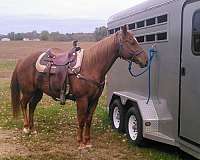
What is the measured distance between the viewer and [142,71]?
308 inches

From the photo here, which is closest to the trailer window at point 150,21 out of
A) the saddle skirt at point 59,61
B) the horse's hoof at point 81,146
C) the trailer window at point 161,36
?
the trailer window at point 161,36

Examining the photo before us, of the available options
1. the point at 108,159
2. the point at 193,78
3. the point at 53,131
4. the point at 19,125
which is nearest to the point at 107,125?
the point at 53,131

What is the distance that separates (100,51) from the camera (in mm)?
7637

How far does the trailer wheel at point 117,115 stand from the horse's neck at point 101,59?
4.59 ft

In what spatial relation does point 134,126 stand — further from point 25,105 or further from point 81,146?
point 25,105

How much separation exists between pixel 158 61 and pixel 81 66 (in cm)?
144

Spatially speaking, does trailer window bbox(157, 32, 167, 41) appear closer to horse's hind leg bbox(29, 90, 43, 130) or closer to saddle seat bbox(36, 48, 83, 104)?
saddle seat bbox(36, 48, 83, 104)

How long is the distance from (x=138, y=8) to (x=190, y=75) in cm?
270

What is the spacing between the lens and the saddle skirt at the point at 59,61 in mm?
7781

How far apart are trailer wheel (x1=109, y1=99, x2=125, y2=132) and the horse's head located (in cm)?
174

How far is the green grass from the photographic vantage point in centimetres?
730

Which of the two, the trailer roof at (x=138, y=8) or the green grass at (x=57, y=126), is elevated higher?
the trailer roof at (x=138, y=8)

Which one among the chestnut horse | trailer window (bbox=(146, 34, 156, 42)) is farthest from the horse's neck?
trailer window (bbox=(146, 34, 156, 42))

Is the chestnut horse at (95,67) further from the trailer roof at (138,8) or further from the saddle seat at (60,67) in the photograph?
the trailer roof at (138,8)
